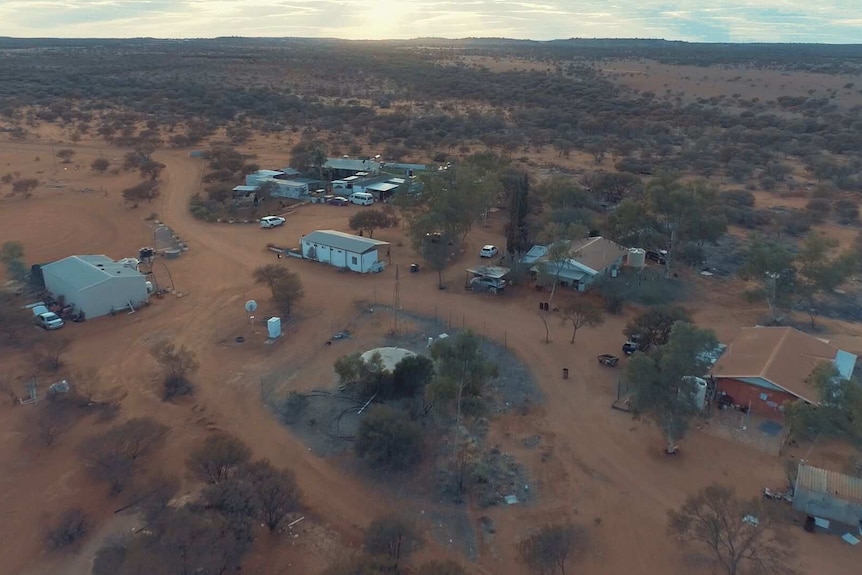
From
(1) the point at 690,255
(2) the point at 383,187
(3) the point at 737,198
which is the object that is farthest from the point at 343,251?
(3) the point at 737,198

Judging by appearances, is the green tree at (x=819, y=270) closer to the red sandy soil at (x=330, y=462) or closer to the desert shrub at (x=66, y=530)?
the red sandy soil at (x=330, y=462)

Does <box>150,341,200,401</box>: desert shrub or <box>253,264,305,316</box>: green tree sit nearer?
<box>150,341,200,401</box>: desert shrub

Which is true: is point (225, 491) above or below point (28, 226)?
above

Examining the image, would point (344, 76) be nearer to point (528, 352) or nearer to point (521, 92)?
point (521, 92)

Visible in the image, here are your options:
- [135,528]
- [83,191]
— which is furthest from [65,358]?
[83,191]

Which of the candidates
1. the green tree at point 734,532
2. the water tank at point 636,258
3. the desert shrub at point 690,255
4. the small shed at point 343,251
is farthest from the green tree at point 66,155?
the green tree at point 734,532

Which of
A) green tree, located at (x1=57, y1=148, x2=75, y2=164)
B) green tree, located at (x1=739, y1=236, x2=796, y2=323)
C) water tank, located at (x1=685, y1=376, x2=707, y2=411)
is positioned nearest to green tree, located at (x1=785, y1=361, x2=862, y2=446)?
water tank, located at (x1=685, y1=376, x2=707, y2=411)

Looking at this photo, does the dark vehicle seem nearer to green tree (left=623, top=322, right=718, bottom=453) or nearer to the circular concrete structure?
green tree (left=623, top=322, right=718, bottom=453)

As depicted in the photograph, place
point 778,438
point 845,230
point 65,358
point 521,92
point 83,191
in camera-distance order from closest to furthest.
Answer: point 778,438
point 65,358
point 845,230
point 83,191
point 521,92

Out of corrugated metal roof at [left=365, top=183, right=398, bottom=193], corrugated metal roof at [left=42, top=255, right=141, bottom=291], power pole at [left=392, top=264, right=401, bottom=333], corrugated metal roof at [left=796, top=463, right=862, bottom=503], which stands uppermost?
corrugated metal roof at [left=796, top=463, right=862, bottom=503]
